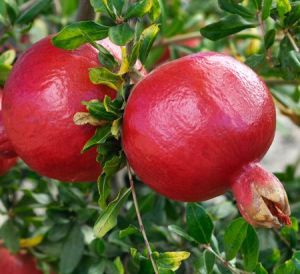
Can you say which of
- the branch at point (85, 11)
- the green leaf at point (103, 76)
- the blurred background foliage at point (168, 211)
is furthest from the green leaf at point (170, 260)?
the branch at point (85, 11)

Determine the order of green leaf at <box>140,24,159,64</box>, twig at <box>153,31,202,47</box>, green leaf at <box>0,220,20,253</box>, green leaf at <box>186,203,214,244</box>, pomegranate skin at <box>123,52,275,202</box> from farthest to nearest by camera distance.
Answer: twig at <box>153,31,202,47</box>
green leaf at <box>0,220,20,253</box>
green leaf at <box>186,203,214,244</box>
green leaf at <box>140,24,159,64</box>
pomegranate skin at <box>123,52,275,202</box>

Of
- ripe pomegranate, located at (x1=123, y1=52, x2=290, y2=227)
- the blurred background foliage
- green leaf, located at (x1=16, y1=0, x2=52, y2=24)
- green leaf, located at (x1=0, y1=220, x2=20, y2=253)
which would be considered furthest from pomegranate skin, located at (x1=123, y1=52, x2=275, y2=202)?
green leaf, located at (x1=0, y1=220, x2=20, y2=253)

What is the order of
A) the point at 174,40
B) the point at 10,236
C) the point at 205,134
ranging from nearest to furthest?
the point at 205,134, the point at 10,236, the point at 174,40

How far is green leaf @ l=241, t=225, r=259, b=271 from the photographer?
36.9 inches

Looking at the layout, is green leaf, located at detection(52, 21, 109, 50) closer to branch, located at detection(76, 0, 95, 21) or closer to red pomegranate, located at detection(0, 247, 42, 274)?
branch, located at detection(76, 0, 95, 21)

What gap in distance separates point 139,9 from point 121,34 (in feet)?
0.13

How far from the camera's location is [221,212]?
3.98 ft

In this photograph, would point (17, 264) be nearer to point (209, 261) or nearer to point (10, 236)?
point (10, 236)

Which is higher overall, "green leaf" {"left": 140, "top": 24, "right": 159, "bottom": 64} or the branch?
"green leaf" {"left": 140, "top": 24, "right": 159, "bottom": 64}

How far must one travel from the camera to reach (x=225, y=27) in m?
0.99

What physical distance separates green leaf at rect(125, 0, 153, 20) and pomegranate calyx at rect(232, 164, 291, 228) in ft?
0.72

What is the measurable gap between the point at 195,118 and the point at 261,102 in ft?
0.27

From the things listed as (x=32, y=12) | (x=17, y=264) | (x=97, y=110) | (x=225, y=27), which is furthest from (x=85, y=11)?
(x=17, y=264)

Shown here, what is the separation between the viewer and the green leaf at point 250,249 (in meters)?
0.94
